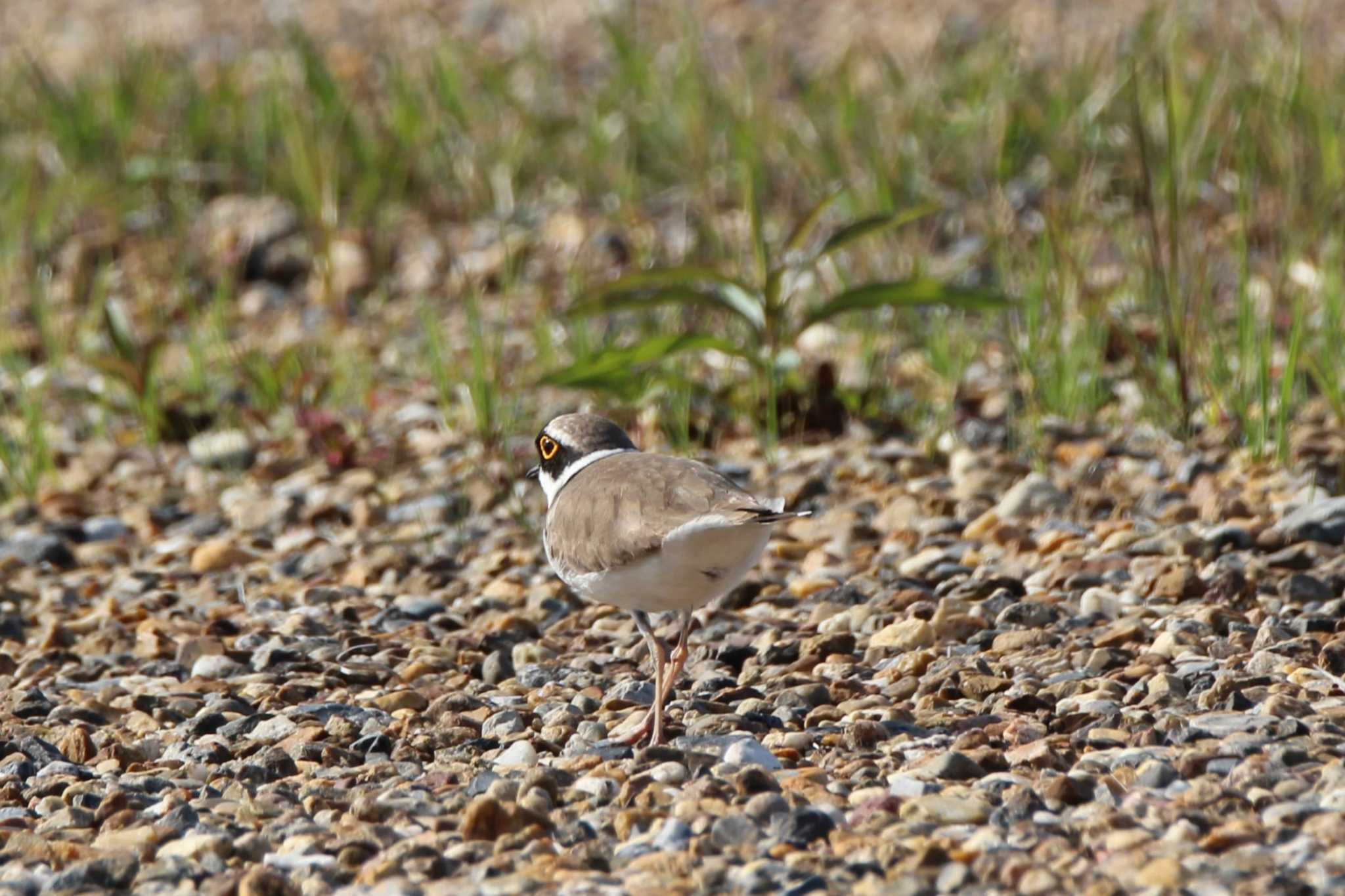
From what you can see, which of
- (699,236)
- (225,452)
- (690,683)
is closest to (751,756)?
(690,683)

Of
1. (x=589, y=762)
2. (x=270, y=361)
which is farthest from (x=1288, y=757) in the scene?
(x=270, y=361)

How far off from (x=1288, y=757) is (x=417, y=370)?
3.64m

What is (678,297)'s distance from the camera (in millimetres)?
5141

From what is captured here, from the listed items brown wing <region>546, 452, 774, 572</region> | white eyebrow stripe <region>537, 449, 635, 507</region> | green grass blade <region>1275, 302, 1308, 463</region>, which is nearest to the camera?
brown wing <region>546, 452, 774, 572</region>

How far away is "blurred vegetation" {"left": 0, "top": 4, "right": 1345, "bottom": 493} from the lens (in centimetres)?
515

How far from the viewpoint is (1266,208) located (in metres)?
6.26

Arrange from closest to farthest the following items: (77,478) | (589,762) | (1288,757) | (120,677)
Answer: (1288,757) < (589,762) < (120,677) < (77,478)

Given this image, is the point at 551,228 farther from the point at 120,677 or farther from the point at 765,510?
the point at 765,510

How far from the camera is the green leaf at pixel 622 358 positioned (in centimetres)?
495

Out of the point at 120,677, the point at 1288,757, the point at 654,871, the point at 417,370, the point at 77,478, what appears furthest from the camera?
the point at 417,370

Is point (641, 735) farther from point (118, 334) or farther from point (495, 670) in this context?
point (118, 334)

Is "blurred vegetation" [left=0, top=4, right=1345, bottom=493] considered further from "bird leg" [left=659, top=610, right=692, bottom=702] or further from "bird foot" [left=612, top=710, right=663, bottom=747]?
"bird foot" [left=612, top=710, right=663, bottom=747]

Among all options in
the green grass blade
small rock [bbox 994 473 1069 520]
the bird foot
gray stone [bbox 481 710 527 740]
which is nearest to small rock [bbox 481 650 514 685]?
gray stone [bbox 481 710 527 740]

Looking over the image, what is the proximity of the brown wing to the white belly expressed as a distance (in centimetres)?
2
